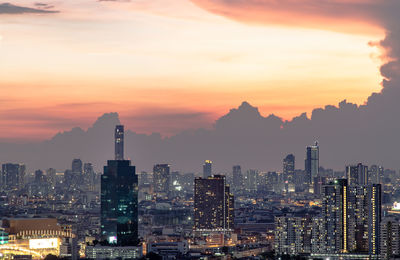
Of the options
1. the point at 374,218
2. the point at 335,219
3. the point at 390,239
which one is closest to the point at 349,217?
the point at 335,219

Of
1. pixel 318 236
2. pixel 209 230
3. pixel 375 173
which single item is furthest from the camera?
pixel 375 173

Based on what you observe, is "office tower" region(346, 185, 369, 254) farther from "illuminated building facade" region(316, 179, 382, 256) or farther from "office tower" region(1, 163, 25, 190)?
"office tower" region(1, 163, 25, 190)

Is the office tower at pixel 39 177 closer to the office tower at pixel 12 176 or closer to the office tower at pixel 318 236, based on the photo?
the office tower at pixel 12 176

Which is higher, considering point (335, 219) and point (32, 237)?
point (335, 219)

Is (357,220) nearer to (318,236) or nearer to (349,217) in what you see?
(349,217)

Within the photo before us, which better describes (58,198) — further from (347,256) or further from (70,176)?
(347,256)

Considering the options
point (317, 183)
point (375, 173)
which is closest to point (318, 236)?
point (375, 173)

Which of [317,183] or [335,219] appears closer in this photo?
[335,219]

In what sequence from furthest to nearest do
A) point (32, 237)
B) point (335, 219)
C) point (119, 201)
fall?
point (119, 201) < point (32, 237) < point (335, 219)

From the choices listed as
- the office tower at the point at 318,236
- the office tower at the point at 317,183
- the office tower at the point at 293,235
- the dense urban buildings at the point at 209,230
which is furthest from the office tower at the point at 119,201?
the office tower at the point at 317,183
